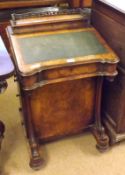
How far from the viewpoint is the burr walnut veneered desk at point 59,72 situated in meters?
1.26

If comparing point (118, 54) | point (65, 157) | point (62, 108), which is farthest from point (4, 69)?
point (65, 157)

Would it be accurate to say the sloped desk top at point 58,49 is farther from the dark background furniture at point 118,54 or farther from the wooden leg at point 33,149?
the wooden leg at point 33,149

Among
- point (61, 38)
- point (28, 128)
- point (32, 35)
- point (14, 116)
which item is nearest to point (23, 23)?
point (32, 35)

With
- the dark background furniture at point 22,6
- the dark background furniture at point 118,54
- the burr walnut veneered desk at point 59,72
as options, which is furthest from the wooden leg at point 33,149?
the dark background furniture at point 22,6

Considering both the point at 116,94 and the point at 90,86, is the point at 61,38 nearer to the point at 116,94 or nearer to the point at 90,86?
the point at 90,86

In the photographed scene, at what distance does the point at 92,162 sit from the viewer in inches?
62.4

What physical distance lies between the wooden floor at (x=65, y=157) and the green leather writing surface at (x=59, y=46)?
0.73 m

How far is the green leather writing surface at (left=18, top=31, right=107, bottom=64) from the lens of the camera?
1.29 m

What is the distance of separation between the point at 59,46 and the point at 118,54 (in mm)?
379

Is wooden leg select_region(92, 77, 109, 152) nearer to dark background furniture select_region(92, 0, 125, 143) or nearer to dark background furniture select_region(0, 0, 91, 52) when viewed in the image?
dark background furniture select_region(92, 0, 125, 143)

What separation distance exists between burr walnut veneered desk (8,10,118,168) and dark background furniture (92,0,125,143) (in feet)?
0.24

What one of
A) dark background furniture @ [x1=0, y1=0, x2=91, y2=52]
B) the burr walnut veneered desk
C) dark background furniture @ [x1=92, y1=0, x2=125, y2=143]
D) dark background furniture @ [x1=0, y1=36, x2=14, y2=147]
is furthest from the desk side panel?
dark background furniture @ [x1=0, y1=0, x2=91, y2=52]

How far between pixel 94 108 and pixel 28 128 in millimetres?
485

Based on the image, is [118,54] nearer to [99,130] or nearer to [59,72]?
[59,72]
